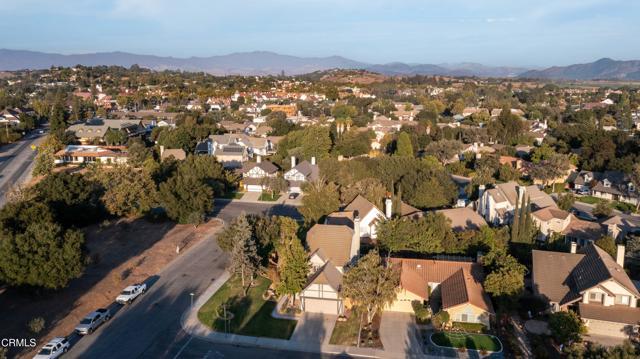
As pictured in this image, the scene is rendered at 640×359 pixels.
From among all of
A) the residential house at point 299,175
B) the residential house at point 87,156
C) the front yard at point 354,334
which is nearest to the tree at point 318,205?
the front yard at point 354,334

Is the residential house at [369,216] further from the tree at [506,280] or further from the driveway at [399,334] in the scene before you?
the tree at [506,280]

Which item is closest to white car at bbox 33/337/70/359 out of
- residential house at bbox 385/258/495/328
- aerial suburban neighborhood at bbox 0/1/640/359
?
aerial suburban neighborhood at bbox 0/1/640/359

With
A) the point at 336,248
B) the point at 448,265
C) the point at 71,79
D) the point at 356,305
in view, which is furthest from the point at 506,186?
the point at 71,79

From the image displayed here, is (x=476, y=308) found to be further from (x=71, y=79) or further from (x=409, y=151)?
(x=71, y=79)

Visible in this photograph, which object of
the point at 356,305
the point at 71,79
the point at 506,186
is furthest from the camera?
the point at 71,79

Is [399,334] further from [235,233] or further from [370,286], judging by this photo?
[235,233]

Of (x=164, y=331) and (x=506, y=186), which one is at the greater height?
(x=506, y=186)

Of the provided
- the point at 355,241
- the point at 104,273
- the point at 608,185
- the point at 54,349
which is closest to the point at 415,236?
the point at 355,241
